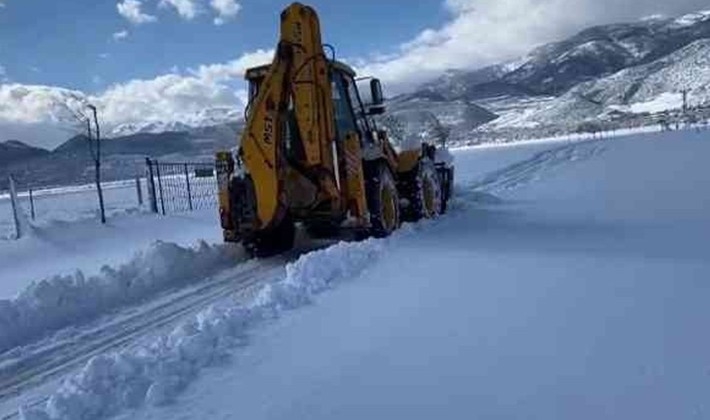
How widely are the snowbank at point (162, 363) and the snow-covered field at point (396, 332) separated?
0.05ft

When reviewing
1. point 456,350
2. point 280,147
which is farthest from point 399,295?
point 280,147

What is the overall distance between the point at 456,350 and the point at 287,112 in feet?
19.6

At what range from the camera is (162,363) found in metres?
4.51

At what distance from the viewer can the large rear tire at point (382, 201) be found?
10.1 metres

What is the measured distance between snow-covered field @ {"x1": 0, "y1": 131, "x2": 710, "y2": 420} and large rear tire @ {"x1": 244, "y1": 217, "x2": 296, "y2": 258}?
1.51 ft

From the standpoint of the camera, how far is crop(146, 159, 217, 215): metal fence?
17703mm

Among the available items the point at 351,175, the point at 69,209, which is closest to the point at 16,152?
the point at 69,209

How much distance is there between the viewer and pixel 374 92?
11211 mm

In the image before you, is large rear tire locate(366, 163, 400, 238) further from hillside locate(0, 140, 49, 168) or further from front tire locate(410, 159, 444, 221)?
hillside locate(0, 140, 49, 168)

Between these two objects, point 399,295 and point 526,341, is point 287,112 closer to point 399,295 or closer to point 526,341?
point 399,295

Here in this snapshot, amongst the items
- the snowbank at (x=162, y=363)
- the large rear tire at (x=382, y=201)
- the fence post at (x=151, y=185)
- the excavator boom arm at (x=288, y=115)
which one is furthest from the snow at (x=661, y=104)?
the snowbank at (x=162, y=363)

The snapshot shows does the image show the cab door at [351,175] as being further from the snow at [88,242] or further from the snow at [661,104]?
the snow at [661,104]

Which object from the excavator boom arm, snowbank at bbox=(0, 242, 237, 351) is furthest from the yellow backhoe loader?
snowbank at bbox=(0, 242, 237, 351)

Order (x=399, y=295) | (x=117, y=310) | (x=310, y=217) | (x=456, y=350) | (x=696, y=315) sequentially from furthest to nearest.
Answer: (x=310, y=217) < (x=117, y=310) < (x=399, y=295) < (x=696, y=315) < (x=456, y=350)
